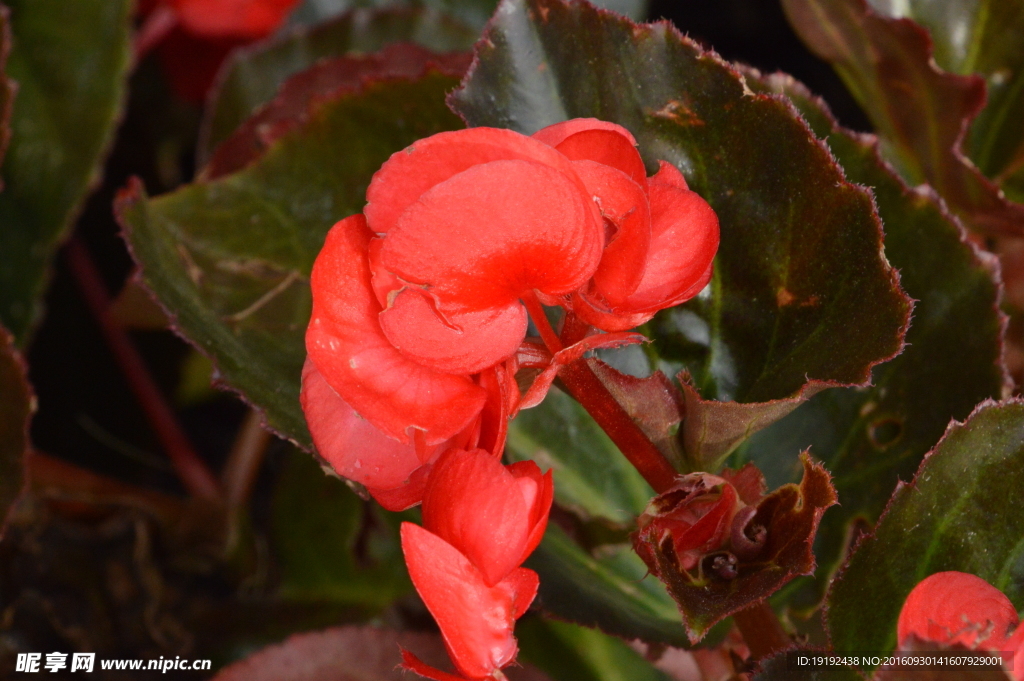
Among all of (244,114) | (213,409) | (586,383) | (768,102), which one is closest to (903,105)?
(768,102)

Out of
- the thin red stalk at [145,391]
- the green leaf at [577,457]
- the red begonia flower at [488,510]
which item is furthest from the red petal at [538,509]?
the thin red stalk at [145,391]

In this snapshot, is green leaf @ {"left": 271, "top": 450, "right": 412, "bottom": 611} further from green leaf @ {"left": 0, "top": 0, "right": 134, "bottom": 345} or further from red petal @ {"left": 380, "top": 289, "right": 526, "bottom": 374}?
red petal @ {"left": 380, "top": 289, "right": 526, "bottom": 374}

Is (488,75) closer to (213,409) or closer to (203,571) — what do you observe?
(203,571)

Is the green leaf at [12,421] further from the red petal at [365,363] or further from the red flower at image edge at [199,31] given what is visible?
the red flower at image edge at [199,31]

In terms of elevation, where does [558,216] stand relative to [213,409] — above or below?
above

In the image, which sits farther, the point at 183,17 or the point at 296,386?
the point at 183,17

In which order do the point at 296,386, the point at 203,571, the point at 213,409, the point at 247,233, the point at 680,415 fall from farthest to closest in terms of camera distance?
the point at 213,409 < the point at 203,571 < the point at 247,233 < the point at 296,386 < the point at 680,415
